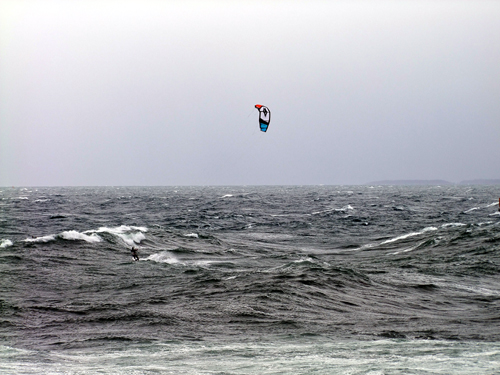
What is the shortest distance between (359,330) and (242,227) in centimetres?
2874

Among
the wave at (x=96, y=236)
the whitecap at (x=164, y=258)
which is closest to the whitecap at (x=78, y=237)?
the wave at (x=96, y=236)

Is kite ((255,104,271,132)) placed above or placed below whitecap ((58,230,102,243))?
above

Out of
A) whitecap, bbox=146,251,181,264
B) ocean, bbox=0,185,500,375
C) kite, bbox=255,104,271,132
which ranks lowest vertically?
whitecap, bbox=146,251,181,264

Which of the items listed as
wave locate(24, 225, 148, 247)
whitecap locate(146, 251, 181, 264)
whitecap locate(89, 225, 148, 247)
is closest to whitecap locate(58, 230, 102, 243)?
wave locate(24, 225, 148, 247)

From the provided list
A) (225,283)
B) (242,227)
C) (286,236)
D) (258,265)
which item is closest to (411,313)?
(225,283)

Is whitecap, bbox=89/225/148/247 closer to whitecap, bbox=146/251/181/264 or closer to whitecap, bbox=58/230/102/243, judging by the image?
whitecap, bbox=58/230/102/243

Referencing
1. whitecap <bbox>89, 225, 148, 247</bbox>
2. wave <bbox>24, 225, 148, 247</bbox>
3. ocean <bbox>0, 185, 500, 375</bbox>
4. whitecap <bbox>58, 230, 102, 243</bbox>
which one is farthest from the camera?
whitecap <bbox>89, 225, 148, 247</bbox>

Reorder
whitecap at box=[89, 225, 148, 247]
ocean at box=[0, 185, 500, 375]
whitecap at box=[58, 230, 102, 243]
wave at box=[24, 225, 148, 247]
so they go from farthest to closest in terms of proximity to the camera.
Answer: whitecap at box=[89, 225, 148, 247]
whitecap at box=[58, 230, 102, 243]
wave at box=[24, 225, 148, 247]
ocean at box=[0, 185, 500, 375]

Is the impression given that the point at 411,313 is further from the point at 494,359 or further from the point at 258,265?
the point at 258,265

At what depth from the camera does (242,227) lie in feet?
132

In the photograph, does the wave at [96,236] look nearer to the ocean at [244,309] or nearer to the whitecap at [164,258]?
the ocean at [244,309]

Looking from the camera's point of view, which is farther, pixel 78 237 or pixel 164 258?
pixel 78 237

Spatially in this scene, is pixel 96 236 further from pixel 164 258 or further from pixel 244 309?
pixel 244 309

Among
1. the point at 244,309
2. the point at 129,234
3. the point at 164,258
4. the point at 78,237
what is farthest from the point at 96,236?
the point at 244,309
